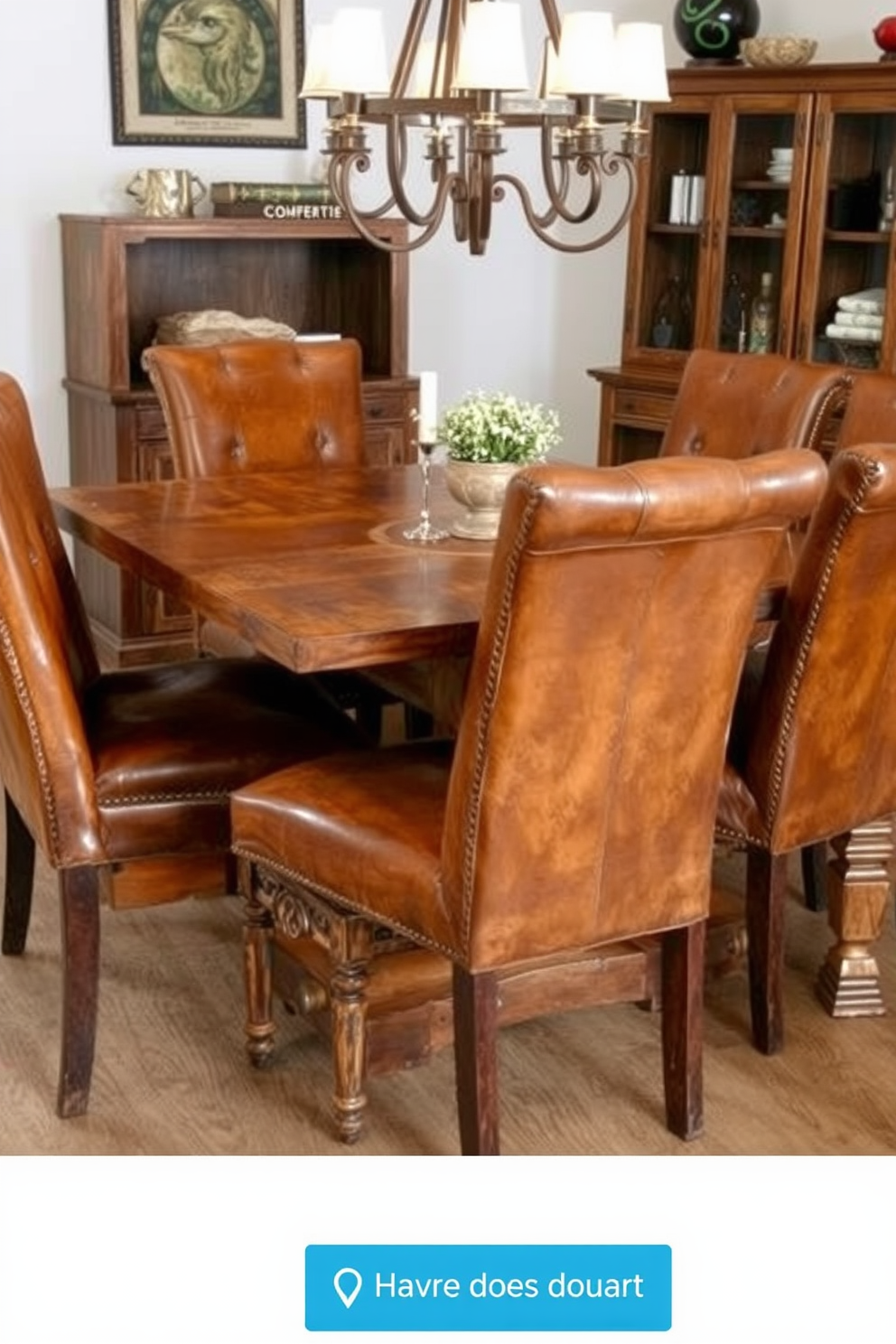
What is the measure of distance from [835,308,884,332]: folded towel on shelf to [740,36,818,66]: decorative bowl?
0.69 meters

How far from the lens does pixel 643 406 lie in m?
4.91

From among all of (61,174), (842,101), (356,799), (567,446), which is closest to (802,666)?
(356,799)

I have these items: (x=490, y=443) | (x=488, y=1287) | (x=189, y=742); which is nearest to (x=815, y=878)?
(x=490, y=443)

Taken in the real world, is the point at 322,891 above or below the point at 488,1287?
below

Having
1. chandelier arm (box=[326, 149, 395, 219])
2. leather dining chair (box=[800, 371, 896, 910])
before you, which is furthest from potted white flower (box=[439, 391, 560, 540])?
leather dining chair (box=[800, 371, 896, 910])

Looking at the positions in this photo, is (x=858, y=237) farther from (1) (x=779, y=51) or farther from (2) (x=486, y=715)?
(2) (x=486, y=715)

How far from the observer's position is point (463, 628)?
2.22 meters

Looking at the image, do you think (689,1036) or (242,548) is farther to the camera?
(242,548)

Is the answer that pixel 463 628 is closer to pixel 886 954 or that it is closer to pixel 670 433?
pixel 886 954

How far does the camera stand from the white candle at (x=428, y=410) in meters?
2.70

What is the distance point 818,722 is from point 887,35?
263cm

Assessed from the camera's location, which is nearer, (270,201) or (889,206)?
(889,206)

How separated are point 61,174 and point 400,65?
2215 millimetres

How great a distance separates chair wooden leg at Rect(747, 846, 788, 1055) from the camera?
2512 millimetres
